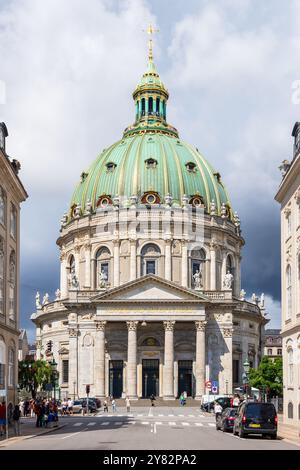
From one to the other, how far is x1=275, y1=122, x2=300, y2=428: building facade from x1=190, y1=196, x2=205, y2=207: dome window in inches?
2304

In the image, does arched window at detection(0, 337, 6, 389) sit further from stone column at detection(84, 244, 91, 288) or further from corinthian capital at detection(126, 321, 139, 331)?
stone column at detection(84, 244, 91, 288)

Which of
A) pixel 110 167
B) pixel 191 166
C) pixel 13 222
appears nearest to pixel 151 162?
pixel 191 166

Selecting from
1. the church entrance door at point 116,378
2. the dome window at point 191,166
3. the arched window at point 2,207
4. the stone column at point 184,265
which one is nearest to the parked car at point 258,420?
the arched window at point 2,207

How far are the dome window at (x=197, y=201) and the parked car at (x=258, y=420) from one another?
253 feet

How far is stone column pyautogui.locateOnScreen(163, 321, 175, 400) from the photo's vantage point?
99.4 meters

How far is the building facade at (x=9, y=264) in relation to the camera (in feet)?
167

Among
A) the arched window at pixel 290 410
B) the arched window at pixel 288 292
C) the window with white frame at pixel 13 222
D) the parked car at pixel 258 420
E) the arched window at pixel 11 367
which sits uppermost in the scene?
the window with white frame at pixel 13 222

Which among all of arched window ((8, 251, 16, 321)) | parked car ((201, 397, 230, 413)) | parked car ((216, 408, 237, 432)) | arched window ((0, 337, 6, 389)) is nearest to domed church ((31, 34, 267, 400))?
parked car ((201, 397, 230, 413))

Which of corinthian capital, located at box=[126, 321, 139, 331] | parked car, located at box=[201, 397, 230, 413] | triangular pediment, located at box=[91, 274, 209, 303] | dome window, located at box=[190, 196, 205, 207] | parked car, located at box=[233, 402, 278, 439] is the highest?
dome window, located at box=[190, 196, 205, 207]

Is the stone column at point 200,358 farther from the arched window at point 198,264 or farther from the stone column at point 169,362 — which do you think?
the arched window at point 198,264

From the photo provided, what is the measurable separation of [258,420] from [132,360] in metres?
60.8

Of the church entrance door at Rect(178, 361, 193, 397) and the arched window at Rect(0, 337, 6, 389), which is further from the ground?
the arched window at Rect(0, 337, 6, 389)

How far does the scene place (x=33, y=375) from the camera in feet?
310
